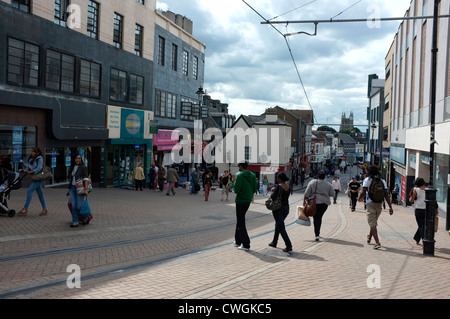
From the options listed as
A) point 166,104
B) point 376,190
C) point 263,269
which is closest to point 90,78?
point 166,104

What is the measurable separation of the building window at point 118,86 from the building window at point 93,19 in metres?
2.19

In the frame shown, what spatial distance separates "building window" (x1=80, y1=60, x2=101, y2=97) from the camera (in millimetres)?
20266

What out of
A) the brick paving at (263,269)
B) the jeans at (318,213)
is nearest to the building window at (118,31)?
the brick paving at (263,269)

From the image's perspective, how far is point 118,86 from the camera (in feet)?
76.4

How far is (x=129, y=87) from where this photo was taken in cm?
2422

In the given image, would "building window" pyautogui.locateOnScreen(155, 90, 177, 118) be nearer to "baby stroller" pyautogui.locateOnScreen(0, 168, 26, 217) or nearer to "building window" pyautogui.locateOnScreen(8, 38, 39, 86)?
"building window" pyautogui.locateOnScreen(8, 38, 39, 86)

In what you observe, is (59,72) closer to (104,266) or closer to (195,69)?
(104,266)

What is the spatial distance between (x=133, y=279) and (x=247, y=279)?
1549 millimetres

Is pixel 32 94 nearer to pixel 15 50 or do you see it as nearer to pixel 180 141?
pixel 15 50

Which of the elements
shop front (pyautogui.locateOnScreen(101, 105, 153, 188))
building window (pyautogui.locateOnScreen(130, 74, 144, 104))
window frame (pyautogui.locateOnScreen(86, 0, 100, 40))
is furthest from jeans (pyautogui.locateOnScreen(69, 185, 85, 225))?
building window (pyautogui.locateOnScreen(130, 74, 144, 104))

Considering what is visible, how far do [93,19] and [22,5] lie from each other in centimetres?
472

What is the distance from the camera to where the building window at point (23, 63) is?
16125mm

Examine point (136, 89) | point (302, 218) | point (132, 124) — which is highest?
point (136, 89)

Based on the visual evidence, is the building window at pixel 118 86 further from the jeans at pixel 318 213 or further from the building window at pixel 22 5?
the jeans at pixel 318 213
